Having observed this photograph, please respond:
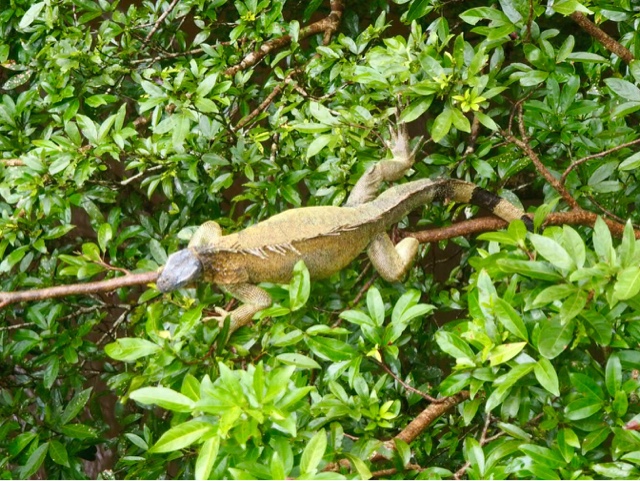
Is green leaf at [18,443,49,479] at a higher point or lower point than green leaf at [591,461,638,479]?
lower

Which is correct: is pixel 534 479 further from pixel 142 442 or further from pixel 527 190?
pixel 527 190

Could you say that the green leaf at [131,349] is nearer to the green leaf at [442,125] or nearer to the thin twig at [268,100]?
the green leaf at [442,125]

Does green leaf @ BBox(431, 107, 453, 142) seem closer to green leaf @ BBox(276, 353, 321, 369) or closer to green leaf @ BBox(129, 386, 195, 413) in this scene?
green leaf @ BBox(276, 353, 321, 369)

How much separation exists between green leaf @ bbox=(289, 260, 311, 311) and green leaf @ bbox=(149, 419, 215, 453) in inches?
17.7

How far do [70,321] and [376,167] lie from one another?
54.7 inches

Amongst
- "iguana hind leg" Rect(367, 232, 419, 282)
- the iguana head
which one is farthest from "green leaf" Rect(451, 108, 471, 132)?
the iguana head

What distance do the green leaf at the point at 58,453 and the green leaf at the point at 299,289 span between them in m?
1.16

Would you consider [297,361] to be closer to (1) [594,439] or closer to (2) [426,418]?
(2) [426,418]

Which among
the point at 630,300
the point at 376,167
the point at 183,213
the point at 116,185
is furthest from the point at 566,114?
the point at 116,185

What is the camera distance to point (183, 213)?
8.68ft

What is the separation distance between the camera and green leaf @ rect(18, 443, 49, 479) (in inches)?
85.1

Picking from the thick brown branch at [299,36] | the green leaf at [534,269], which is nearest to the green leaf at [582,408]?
the green leaf at [534,269]

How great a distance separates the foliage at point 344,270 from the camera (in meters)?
1.37

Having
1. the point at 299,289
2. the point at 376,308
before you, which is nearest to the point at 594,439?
the point at 376,308
